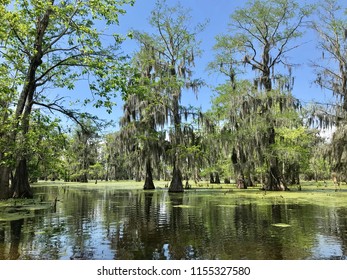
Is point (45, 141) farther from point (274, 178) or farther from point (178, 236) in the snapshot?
point (274, 178)

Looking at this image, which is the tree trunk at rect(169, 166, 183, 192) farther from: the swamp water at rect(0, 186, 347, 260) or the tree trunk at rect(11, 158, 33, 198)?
the swamp water at rect(0, 186, 347, 260)

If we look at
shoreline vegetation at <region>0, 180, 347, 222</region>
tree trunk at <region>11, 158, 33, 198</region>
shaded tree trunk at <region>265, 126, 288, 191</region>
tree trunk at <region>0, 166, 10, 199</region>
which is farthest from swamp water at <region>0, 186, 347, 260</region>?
shaded tree trunk at <region>265, 126, 288, 191</region>

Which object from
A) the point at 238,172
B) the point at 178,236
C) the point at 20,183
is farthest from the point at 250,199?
the point at 20,183

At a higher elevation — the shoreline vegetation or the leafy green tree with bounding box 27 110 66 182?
the leafy green tree with bounding box 27 110 66 182

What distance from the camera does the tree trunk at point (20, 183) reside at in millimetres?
18250

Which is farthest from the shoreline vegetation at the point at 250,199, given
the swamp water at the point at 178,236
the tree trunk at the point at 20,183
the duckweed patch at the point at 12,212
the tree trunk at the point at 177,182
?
the swamp water at the point at 178,236

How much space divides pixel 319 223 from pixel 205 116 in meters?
20.0

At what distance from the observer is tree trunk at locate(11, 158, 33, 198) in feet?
59.9

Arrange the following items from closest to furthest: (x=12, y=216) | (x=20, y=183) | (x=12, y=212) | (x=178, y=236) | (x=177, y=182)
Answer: (x=178, y=236) < (x=12, y=216) < (x=12, y=212) < (x=20, y=183) < (x=177, y=182)

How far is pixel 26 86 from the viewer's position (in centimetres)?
1563

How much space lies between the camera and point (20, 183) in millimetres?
18531
